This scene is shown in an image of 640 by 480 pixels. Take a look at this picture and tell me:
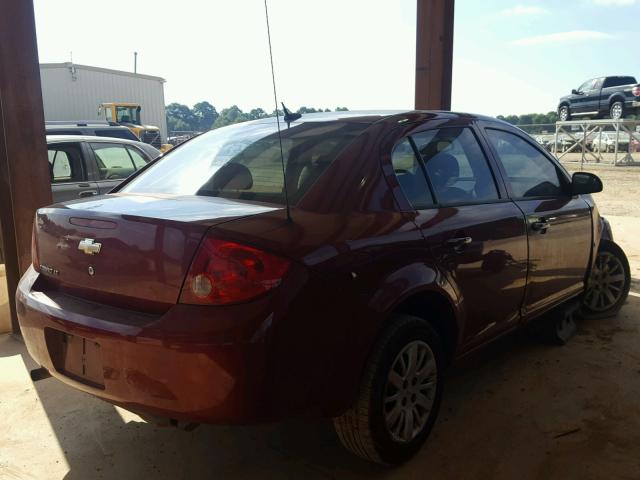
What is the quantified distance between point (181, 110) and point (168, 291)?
53.9 m

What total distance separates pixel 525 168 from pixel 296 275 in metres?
2.18

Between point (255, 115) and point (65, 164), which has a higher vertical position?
point (255, 115)

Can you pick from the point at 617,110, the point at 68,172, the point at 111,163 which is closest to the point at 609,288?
the point at 111,163

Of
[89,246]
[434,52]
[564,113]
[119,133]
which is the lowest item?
[89,246]

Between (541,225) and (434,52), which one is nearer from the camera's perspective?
(541,225)

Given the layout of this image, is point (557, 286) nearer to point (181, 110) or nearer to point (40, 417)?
point (40, 417)

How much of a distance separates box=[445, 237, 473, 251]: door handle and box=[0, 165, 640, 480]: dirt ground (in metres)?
0.94

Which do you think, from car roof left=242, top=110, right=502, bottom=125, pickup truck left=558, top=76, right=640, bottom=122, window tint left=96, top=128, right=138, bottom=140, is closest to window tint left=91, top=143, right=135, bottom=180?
car roof left=242, top=110, right=502, bottom=125

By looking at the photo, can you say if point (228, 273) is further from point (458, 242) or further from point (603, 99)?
point (603, 99)

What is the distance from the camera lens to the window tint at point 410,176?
103 inches

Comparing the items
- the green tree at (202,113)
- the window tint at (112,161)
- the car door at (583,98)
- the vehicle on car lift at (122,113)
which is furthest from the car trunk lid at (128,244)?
the green tree at (202,113)

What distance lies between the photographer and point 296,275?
1.99m

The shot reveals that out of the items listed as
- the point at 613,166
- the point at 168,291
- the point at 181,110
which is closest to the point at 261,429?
the point at 168,291

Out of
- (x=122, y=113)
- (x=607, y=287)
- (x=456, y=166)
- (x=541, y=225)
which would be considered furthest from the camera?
(x=122, y=113)
